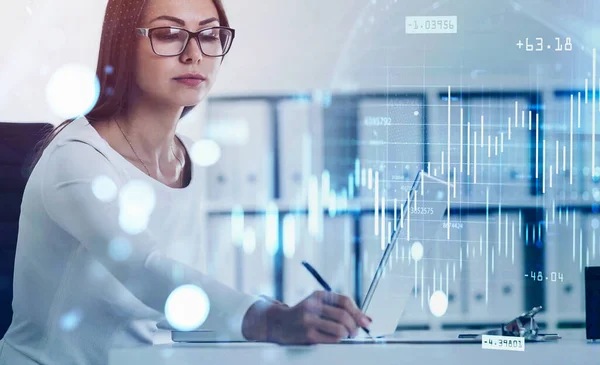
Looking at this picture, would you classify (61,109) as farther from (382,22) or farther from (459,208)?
(459,208)

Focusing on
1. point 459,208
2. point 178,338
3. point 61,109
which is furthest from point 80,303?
point 459,208

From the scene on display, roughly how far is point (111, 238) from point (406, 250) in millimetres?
655

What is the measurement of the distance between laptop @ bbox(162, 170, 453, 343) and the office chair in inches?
21.8

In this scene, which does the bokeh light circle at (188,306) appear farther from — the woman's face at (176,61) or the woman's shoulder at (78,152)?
the woman's face at (176,61)

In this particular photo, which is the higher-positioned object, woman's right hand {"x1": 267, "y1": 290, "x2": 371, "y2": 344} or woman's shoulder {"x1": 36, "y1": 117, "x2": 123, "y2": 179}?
woman's shoulder {"x1": 36, "y1": 117, "x2": 123, "y2": 179}

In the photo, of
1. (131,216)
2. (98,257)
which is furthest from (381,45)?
(98,257)

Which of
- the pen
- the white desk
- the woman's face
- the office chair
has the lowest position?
the white desk

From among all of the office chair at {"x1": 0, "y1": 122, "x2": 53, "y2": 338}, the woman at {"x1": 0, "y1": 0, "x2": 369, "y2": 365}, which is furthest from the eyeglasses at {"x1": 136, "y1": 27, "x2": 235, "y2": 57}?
the office chair at {"x1": 0, "y1": 122, "x2": 53, "y2": 338}

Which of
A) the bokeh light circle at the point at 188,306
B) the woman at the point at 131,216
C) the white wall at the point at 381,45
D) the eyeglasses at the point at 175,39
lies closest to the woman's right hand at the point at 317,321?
the woman at the point at 131,216

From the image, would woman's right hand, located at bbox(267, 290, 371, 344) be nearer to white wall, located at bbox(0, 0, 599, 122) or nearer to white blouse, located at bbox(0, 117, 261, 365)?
white blouse, located at bbox(0, 117, 261, 365)

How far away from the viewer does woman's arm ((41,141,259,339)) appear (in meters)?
1.12

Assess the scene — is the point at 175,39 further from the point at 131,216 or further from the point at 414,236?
the point at 414,236

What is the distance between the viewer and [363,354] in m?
1.15

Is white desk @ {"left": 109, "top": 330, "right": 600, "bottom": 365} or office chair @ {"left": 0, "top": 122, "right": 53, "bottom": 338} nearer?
white desk @ {"left": 109, "top": 330, "right": 600, "bottom": 365}
